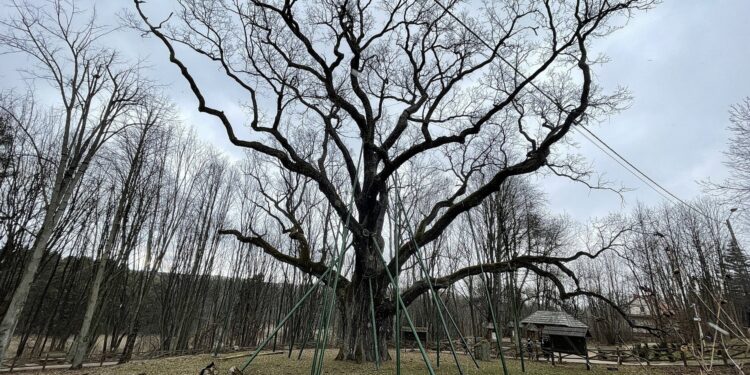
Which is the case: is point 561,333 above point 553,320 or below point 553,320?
below

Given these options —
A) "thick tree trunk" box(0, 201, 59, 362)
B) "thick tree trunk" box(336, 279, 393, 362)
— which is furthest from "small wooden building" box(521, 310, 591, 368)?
"thick tree trunk" box(0, 201, 59, 362)

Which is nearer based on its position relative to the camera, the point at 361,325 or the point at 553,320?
the point at 361,325

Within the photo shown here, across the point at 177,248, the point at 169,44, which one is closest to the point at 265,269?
the point at 177,248

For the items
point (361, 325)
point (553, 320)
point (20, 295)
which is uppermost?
point (553, 320)

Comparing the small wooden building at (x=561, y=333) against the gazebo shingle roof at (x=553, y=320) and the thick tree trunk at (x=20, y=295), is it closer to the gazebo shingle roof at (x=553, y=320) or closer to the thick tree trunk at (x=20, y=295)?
the gazebo shingle roof at (x=553, y=320)

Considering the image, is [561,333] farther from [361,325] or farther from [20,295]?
[20,295]

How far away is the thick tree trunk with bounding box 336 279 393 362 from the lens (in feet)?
33.2

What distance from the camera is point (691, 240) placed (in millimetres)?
24109

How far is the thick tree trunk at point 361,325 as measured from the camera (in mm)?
10133

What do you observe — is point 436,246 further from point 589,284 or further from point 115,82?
point 589,284

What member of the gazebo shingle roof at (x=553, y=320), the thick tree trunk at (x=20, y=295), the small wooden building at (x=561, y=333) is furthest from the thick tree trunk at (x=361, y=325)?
the gazebo shingle roof at (x=553, y=320)

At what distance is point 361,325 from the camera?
A: 1038 centimetres

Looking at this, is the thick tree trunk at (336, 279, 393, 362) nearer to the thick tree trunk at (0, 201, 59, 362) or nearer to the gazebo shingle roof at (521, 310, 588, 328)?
the thick tree trunk at (0, 201, 59, 362)

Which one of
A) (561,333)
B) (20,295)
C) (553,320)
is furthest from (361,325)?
(553,320)
